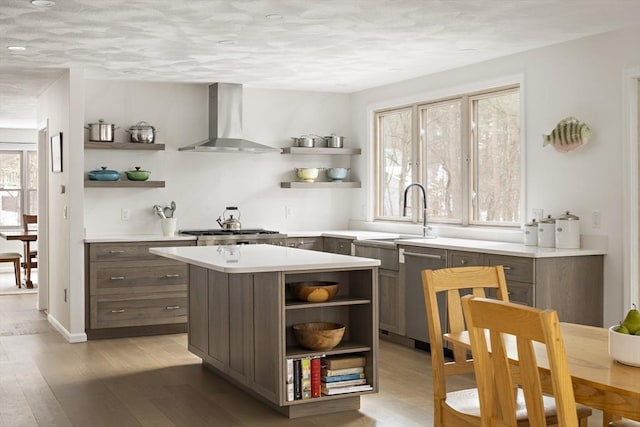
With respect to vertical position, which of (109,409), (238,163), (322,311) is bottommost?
(109,409)

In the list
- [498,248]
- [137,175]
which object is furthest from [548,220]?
[137,175]

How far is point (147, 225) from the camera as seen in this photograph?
7.38 metres

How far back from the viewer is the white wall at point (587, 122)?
504cm

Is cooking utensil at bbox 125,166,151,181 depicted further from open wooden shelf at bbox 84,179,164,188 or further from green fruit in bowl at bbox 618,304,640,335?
green fruit in bowl at bbox 618,304,640,335

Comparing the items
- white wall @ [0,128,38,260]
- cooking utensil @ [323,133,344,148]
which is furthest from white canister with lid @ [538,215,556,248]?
white wall @ [0,128,38,260]

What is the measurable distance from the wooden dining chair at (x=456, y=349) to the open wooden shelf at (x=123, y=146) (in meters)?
4.67

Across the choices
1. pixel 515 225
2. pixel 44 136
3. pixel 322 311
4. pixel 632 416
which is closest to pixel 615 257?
pixel 515 225

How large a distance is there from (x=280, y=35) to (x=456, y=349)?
2.84 meters

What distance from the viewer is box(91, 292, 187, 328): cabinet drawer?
22.0ft

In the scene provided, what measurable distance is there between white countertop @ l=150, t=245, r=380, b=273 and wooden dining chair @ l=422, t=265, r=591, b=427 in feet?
4.07

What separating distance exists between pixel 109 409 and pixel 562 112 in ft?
12.2

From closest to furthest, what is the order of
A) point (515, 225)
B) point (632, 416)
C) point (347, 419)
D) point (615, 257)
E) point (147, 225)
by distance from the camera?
1. point (632, 416)
2. point (347, 419)
3. point (615, 257)
4. point (515, 225)
5. point (147, 225)

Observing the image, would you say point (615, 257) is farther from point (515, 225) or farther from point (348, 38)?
point (348, 38)

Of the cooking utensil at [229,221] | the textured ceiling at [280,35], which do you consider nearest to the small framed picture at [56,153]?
the textured ceiling at [280,35]
